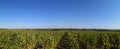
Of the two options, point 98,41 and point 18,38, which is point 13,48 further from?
point 98,41

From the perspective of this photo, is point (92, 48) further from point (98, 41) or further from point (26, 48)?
point (26, 48)

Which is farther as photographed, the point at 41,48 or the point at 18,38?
the point at 18,38

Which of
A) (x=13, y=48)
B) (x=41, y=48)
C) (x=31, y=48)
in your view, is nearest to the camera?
(x=13, y=48)

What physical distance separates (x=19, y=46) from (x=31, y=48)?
1.42 meters

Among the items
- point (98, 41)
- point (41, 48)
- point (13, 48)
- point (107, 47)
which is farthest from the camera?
point (98, 41)

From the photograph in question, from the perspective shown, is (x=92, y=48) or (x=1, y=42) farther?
(x=1, y=42)

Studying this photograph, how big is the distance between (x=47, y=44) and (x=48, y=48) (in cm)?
45

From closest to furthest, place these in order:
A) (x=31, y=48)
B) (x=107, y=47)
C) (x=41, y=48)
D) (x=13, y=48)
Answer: (x=13, y=48) < (x=41, y=48) < (x=107, y=47) < (x=31, y=48)

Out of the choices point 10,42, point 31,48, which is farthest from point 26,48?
point 10,42

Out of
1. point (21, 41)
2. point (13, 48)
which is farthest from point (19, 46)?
point (13, 48)

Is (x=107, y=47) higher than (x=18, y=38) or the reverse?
the reverse

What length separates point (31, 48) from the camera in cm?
1472

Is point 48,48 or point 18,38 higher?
point 18,38

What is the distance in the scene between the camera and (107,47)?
45.3 feet
